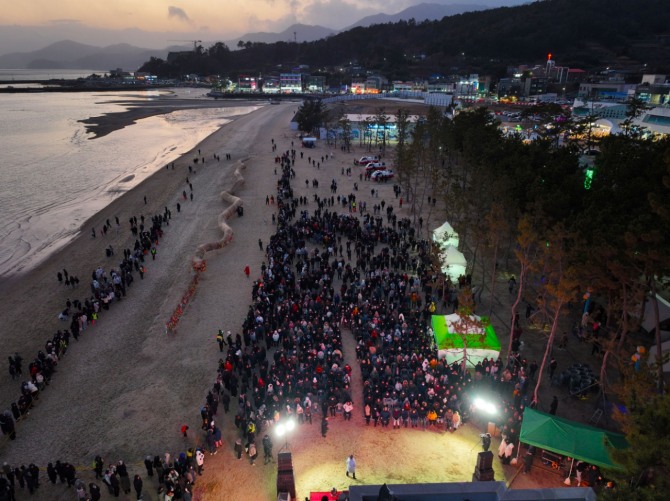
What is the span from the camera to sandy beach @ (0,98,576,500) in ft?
37.8

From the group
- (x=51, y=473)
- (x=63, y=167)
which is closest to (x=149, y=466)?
(x=51, y=473)

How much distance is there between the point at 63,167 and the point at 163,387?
153ft

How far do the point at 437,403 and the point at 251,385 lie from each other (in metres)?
5.81

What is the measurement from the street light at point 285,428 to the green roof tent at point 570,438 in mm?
5948

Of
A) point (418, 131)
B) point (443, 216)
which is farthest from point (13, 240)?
point (418, 131)

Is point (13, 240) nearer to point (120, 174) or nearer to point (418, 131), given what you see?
point (120, 174)

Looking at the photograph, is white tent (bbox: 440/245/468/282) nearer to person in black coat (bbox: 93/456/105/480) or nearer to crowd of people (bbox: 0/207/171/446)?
crowd of people (bbox: 0/207/171/446)

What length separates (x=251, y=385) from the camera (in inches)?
574

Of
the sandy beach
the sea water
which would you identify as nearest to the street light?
the sandy beach

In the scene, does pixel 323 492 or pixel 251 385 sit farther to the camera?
pixel 251 385

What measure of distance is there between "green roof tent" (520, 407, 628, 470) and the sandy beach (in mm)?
1273

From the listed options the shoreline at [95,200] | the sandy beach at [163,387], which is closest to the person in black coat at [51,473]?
the sandy beach at [163,387]

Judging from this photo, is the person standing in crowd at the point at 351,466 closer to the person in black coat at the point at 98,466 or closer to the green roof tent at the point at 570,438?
the green roof tent at the point at 570,438

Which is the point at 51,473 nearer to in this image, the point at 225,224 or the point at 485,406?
the point at 485,406
